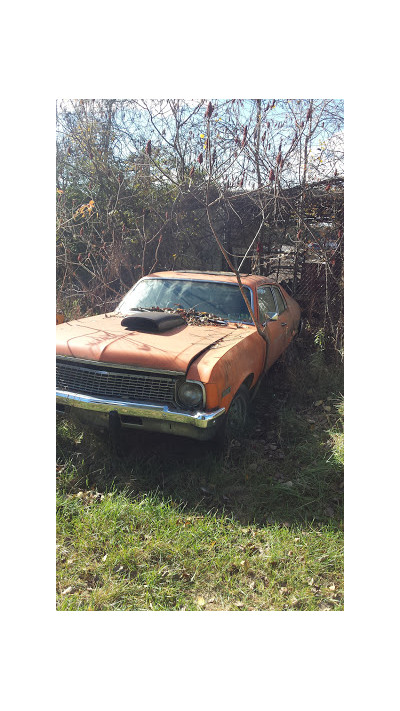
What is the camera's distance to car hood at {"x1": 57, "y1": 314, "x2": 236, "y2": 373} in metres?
2.65

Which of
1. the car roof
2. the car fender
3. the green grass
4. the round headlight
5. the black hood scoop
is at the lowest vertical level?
the green grass

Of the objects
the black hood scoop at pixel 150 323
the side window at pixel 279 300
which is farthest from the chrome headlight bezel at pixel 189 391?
the side window at pixel 279 300

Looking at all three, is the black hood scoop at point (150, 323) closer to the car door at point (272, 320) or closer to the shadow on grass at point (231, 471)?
the shadow on grass at point (231, 471)

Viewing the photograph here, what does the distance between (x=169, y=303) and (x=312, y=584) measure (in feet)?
7.94

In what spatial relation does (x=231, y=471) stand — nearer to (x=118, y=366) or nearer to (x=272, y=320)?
(x=118, y=366)

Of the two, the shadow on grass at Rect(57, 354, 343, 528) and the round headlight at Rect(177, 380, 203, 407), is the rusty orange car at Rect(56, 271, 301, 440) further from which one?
the shadow on grass at Rect(57, 354, 343, 528)

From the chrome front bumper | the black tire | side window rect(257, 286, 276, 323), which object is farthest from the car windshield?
the chrome front bumper

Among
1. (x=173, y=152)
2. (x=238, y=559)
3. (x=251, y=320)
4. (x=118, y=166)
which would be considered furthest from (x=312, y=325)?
(x=238, y=559)

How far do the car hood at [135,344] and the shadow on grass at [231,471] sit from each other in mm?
539

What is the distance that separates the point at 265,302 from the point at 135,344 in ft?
5.72

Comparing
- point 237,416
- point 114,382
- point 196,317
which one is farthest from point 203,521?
point 196,317

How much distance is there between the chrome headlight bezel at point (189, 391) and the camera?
255 centimetres
